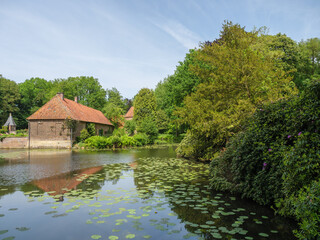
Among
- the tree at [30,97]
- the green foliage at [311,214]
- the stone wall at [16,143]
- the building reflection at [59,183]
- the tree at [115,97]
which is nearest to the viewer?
the green foliage at [311,214]

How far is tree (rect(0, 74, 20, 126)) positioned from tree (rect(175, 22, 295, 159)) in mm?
54483

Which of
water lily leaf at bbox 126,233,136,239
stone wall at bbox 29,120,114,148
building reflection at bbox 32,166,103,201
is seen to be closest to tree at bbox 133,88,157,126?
stone wall at bbox 29,120,114,148

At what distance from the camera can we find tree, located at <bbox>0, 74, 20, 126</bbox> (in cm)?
5472

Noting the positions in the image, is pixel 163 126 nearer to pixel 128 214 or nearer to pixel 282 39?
pixel 282 39

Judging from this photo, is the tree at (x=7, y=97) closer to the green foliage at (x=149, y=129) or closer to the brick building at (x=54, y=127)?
the brick building at (x=54, y=127)

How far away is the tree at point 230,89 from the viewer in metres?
11.2

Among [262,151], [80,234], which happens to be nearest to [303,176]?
[262,151]

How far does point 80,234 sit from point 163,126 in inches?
1765

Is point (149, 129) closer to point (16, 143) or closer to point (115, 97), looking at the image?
point (16, 143)

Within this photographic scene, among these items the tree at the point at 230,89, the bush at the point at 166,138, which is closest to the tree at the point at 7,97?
the bush at the point at 166,138

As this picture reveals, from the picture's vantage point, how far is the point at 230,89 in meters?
12.5

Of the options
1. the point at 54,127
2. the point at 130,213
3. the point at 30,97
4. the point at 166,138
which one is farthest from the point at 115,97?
the point at 130,213

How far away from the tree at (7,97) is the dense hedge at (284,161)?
2347 inches

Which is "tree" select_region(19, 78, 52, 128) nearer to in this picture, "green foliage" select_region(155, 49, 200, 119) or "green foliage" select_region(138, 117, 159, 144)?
"green foliage" select_region(138, 117, 159, 144)
